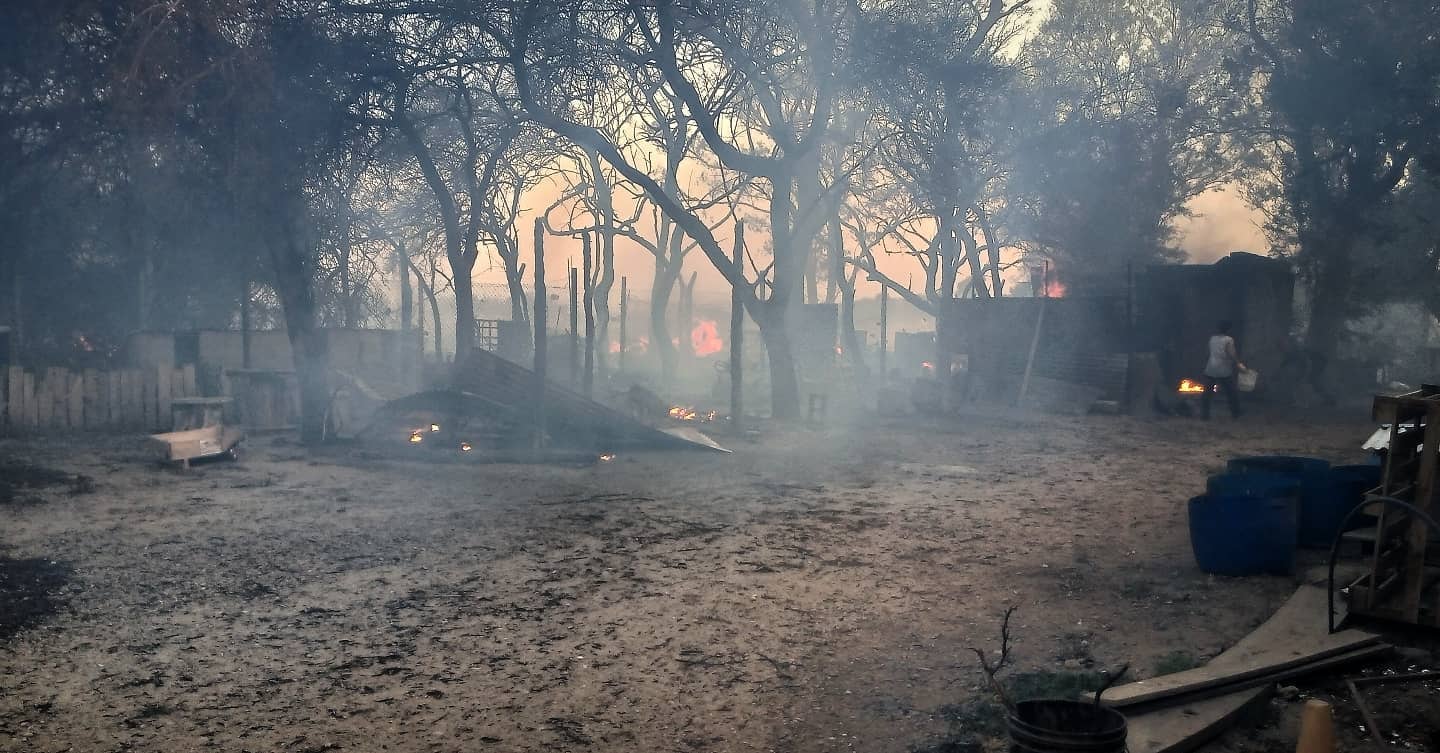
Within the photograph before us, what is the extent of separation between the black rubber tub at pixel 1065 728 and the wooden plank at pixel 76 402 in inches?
678

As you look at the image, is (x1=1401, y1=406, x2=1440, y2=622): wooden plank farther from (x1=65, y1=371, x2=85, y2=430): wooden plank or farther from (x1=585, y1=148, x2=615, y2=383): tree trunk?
(x1=585, y1=148, x2=615, y2=383): tree trunk

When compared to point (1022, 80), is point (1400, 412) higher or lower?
lower

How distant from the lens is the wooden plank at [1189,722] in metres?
4.16

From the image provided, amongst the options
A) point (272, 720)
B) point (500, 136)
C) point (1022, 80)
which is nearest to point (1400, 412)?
point (272, 720)

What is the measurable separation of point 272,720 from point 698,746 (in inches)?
83.0

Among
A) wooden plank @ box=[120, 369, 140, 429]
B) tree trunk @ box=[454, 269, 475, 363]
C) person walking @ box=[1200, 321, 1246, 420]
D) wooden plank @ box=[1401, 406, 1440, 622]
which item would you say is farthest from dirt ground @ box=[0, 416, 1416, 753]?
tree trunk @ box=[454, 269, 475, 363]

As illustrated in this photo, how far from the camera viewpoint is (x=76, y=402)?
16.0 meters

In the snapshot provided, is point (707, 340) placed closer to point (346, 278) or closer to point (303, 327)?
point (346, 278)

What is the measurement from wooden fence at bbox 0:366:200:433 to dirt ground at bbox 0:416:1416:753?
4.67m

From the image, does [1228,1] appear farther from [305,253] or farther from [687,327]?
[687,327]

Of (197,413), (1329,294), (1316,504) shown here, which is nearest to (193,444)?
(197,413)

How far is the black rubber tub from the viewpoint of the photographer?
3221 mm

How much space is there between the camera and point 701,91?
831 inches

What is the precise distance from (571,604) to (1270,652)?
14.2 feet
